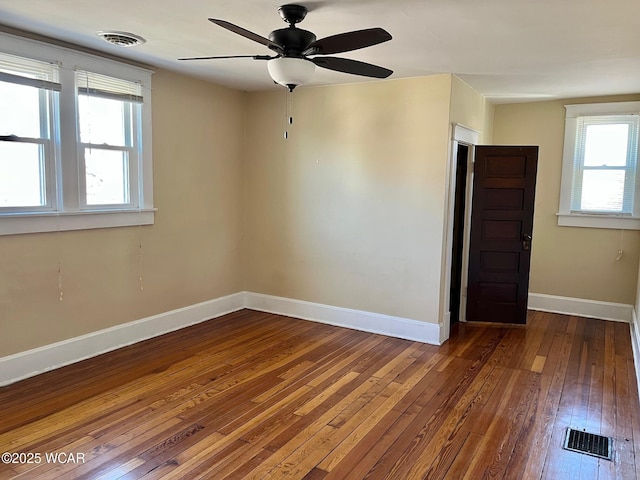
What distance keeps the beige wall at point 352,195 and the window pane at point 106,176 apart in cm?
166

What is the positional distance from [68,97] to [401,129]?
2.90 metres

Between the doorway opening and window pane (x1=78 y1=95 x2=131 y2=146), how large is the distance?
3.37 meters

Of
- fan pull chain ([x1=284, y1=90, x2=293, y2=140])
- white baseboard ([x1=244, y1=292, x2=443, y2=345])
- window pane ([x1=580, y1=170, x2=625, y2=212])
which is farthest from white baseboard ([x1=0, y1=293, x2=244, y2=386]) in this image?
window pane ([x1=580, y1=170, x2=625, y2=212])

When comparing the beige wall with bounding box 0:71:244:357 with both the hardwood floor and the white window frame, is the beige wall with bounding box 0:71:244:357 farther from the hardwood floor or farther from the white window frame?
the hardwood floor

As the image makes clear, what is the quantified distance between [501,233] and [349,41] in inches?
135

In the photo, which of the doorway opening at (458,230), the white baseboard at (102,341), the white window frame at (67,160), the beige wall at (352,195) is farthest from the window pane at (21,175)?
the doorway opening at (458,230)

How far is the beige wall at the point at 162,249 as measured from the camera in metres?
3.55

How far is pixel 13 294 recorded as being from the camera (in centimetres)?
345

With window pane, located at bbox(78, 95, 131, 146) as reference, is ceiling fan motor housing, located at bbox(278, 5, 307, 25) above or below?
above

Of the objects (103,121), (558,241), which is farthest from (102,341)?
(558,241)

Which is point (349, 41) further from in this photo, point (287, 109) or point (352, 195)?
point (287, 109)

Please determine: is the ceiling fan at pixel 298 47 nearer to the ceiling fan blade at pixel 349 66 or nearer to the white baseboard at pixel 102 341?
the ceiling fan blade at pixel 349 66

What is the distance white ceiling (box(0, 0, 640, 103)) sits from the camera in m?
2.68

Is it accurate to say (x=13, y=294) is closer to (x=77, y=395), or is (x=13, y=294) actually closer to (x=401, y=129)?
(x=77, y=395)
